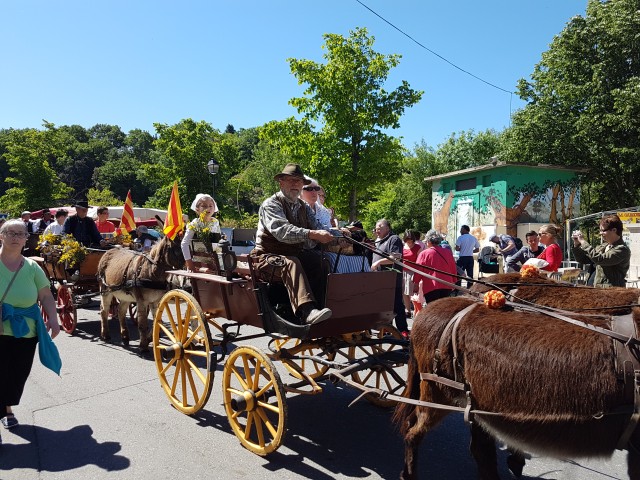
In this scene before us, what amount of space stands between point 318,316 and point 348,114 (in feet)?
54.5

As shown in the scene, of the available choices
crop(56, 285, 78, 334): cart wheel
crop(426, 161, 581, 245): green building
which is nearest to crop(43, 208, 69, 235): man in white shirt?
crop(56, 285, 78, 334): cart wheel

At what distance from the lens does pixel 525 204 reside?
63.9ft

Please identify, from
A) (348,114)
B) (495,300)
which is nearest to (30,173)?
(348,114)

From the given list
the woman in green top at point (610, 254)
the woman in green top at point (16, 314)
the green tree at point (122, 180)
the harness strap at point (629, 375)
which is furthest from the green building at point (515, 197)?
the green tree at point (122, 180)

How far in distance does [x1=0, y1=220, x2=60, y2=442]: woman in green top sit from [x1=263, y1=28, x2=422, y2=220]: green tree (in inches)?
623

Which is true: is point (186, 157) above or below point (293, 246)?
above

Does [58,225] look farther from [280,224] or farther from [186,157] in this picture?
[186,157]

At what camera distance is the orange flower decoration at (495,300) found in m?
3.22

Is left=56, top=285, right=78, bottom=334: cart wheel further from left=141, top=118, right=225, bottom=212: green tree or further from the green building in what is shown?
left=141, top=118, right=225, bottom=212: green tree

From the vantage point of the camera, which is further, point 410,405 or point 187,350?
point 187,350

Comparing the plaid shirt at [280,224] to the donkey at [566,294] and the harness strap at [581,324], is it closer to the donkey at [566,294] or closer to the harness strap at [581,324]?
the donkey at [566,294]

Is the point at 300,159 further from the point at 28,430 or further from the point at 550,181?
the point at 28,430

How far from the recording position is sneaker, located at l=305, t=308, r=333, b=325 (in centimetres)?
386

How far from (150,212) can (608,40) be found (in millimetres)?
23693
